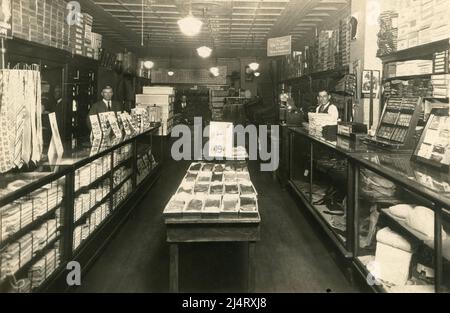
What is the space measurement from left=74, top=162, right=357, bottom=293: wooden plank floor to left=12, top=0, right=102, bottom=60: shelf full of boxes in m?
2.52

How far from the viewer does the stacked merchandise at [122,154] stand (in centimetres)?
494

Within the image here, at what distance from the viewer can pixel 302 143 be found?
22.0 feet

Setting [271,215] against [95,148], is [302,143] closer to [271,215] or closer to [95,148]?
[271,215]

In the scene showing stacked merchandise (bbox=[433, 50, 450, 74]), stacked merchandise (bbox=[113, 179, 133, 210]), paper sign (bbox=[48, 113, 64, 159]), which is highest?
stacked merchandise (bbox=[433, 50, 450, 74])

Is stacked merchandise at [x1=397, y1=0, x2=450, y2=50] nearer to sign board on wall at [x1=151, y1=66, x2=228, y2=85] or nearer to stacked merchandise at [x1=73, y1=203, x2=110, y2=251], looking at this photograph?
stacked merchandise at [x1=73, y1=203, x2=110, y2=251]

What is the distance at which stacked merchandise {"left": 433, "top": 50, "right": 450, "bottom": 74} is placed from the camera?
383 centimetres

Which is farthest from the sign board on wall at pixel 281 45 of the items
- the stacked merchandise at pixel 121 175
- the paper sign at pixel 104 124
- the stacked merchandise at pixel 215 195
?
the stacked merchandise at pixel 215 195

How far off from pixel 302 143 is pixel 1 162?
487 cm

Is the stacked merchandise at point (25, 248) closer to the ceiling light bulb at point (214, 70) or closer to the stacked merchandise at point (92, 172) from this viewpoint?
the stacked merchandise at point (92, 172)

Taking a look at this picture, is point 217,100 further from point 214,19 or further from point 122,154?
point 122,154

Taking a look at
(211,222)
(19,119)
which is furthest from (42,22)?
(211,222)

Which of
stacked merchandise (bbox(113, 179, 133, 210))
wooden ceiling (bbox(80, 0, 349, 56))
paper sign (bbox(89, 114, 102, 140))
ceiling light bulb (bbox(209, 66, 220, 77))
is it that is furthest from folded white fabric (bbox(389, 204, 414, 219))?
ceiling light bulb (bbox(209, 66, 220, 77))

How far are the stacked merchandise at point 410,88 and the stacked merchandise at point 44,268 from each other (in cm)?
370

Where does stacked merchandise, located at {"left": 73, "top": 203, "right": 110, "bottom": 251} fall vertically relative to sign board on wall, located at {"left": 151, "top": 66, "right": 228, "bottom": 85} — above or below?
below
